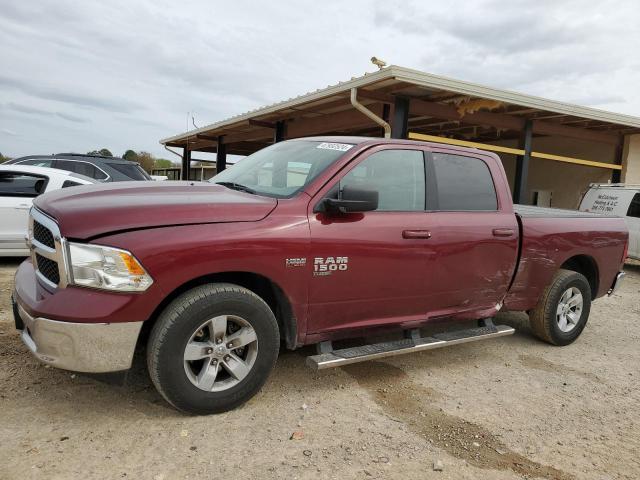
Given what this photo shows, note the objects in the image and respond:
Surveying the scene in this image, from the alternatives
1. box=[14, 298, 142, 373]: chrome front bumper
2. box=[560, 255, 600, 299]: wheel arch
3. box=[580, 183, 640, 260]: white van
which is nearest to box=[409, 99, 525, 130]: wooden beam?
box=[580, 183, 640, 260]: white van

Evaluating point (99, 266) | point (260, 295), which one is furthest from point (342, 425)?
point (99, 266)

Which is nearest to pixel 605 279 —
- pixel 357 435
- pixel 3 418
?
pixel 357 435

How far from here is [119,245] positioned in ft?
8.57

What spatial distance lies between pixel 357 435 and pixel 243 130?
1465cm

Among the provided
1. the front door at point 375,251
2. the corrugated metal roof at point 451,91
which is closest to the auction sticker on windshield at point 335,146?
the front door at point 375,251

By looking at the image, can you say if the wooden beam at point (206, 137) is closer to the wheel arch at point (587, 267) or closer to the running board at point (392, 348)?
the wheel arch at point (587, 267)

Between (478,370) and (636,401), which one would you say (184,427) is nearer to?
(478,370)

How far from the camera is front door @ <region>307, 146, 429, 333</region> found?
3254 mm

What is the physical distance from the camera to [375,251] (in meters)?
3.42

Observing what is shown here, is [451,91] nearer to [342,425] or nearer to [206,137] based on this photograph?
[342,425]

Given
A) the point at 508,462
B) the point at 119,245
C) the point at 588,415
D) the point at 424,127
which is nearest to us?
the point at 119,245

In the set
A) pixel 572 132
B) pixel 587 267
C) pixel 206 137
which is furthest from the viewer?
pixel 206 137

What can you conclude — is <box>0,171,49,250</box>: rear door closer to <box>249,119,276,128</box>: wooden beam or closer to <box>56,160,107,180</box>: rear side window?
<box>56,160,107,180</box>: rear side window

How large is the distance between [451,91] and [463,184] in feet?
19.4
